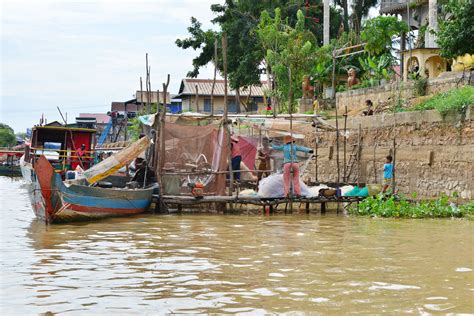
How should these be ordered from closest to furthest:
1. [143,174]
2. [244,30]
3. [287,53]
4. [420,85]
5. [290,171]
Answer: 1. [290,171]
2. [143,174]
3. [420,85]
4. [287,53]
5. [244,30]

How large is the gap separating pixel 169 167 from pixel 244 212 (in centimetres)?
185

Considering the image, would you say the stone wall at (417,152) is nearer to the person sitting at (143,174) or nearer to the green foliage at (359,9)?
the person sitting at (143,174)

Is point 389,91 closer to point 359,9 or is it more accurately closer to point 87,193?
point 87,193

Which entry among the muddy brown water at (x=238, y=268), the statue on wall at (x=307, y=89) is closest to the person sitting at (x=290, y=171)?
the muddy brown water at (x=238, y=268)

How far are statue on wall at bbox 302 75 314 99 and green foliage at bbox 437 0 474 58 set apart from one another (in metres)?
8.02

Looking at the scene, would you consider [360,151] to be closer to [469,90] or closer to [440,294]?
[469,90]

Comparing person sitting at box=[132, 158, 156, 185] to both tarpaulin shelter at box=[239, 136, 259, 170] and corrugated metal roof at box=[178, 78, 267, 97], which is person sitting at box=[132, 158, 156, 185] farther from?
corrugated metal roof at box=[178, 78, 267, 97]

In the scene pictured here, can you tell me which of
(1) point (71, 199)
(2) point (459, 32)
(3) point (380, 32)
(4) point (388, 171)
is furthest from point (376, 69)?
(1) point (71, 199)

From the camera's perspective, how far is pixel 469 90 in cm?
1545

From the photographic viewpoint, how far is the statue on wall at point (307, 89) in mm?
25750

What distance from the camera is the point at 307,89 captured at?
25.8 metres

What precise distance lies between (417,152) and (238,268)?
31.3 ft

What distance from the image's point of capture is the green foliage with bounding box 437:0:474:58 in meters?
17.4

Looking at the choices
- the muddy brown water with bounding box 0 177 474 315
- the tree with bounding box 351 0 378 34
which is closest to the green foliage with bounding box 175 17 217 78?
the tree with bounding box 351 0 378 34
